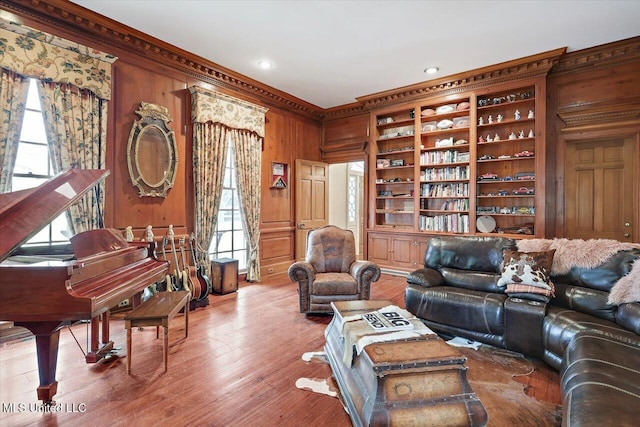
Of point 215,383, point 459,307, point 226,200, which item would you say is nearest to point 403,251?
point 459,307

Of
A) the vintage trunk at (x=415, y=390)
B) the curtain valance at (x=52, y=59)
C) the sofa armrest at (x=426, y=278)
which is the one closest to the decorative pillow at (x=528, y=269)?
the sofa armrest at (x=426, y=278)

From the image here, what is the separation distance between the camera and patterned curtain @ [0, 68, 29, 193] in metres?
2.75

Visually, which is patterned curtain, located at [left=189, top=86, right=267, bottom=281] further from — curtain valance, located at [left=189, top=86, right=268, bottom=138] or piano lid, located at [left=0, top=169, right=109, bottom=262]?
piano lid, located at [left=0, top=169, right=109, bottom=262]

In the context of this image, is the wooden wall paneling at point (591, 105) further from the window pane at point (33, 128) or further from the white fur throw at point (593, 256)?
the window pane at point (33, 128)

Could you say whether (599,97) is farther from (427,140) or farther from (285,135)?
(285,135)

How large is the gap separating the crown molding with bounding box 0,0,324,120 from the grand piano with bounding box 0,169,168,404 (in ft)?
6.78

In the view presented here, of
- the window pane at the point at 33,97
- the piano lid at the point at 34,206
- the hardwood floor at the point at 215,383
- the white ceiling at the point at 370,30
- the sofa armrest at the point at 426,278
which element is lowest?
the hardwood floor at the point at 215,383

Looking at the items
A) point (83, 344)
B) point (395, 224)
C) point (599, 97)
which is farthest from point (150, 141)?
point (599, 97)

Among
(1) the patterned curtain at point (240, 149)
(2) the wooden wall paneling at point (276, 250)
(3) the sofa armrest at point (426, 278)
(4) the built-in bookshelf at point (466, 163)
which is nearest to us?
(3) the sofa armrest at point (426, 278)

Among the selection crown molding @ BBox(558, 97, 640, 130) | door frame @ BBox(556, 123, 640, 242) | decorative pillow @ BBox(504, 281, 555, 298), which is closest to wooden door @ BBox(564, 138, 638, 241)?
door frame @ BBox(556, 123, 640, 242)

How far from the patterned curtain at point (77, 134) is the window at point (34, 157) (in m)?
0.14

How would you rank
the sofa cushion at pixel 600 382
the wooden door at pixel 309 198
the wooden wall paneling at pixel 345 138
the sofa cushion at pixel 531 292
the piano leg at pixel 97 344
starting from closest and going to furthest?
the sofa cushion at pixel 600 382 → the piano leg at pixel 97 344 → the sofa cushion at pixel 531 292 → the wooden door at pixel 309 198 → the wooden wall paneling at pixel 345 138

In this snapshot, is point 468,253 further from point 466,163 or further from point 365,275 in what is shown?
point 466,163

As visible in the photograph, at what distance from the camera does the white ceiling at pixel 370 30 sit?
308 cm
